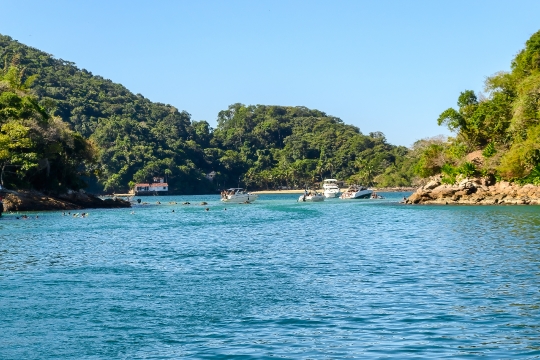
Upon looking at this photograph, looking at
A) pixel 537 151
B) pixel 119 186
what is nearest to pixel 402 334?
pixel 537 151

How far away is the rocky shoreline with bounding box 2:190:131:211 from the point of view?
6569 centimetres

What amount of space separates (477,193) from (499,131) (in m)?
10.2

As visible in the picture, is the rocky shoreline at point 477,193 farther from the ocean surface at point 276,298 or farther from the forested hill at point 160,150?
the forested hill at point 160,150

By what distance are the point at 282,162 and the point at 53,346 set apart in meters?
177

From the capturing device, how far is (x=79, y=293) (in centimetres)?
1988

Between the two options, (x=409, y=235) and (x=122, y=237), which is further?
(x=122, y=237)

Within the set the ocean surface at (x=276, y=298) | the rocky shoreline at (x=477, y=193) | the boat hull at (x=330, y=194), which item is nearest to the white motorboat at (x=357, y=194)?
the boat hull at (x=330, y=194)

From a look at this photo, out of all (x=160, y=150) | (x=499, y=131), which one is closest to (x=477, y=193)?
(x=499, y=131)

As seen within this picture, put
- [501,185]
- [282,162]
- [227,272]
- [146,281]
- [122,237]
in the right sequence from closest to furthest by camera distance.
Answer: [146,281], [227,272], [122,237], [501,185], [282,162]

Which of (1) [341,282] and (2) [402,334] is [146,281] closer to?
(1) [341,282]

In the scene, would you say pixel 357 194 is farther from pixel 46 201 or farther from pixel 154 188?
pixel 154 188

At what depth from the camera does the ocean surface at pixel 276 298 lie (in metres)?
13.5

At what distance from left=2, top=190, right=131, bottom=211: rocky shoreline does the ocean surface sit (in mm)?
33021

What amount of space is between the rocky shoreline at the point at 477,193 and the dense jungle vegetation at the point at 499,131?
3.15 feet
